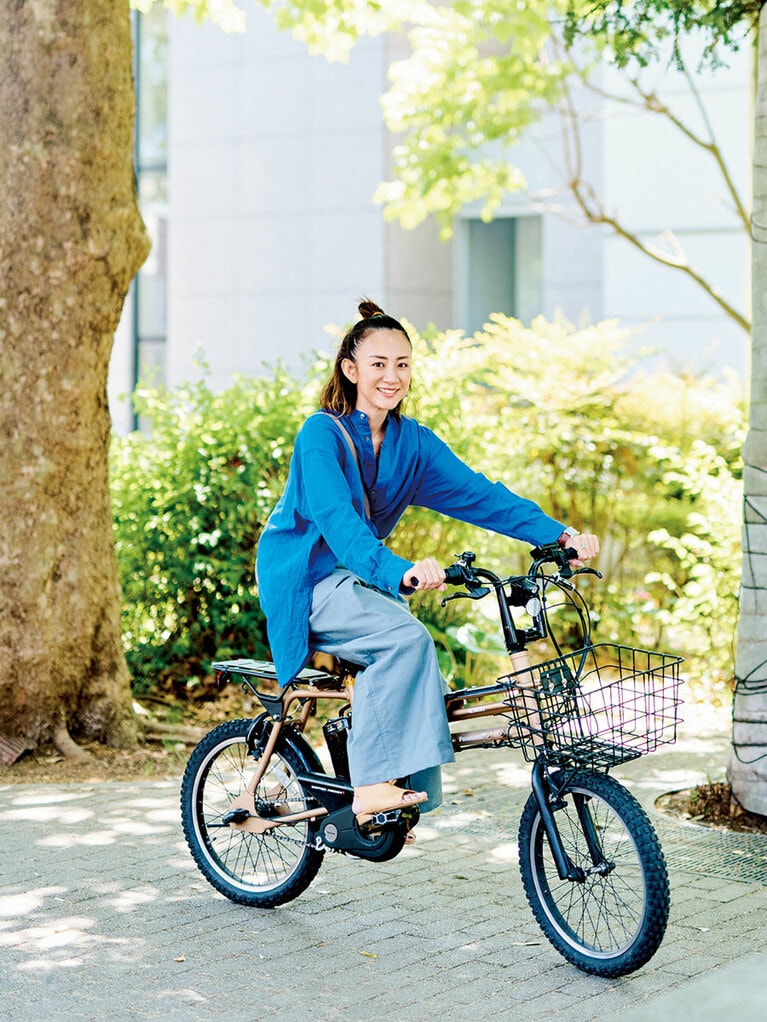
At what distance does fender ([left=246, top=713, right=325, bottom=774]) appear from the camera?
4801 mm

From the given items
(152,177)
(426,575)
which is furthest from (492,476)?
(152,177)

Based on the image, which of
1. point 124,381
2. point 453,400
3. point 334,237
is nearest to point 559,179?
point 334,237

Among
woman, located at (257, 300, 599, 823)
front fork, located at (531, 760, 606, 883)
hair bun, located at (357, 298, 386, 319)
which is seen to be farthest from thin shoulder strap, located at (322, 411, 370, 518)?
front fork, located at (531, 760, 606, 883)

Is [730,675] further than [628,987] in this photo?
Yes

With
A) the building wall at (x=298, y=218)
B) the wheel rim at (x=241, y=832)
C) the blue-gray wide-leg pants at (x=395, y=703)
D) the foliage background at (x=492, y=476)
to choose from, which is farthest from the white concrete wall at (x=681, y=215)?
the blue-gray wide-leg pants at (x=395, y=703)

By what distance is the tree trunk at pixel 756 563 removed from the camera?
591cm

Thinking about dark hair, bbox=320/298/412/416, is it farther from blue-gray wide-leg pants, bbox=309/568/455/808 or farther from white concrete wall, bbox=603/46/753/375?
white concrete wall, bbox=603/46/753/375

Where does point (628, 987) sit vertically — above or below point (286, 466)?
below

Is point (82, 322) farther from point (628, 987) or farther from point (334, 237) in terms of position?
point (334, 237)

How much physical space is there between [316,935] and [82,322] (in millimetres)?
3702

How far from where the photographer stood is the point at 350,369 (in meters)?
4.71

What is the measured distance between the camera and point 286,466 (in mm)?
8695

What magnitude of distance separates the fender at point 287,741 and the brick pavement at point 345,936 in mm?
518

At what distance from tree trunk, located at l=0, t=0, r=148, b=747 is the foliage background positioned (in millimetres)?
1311
